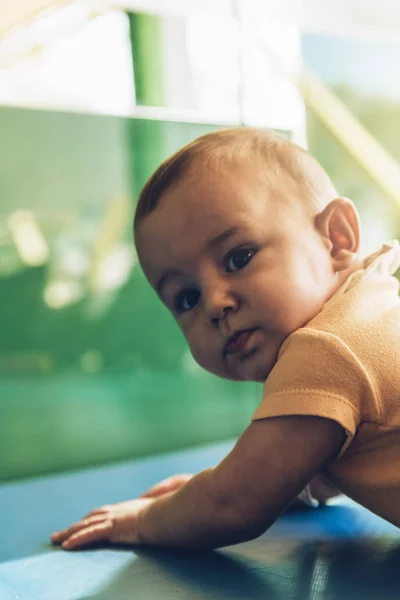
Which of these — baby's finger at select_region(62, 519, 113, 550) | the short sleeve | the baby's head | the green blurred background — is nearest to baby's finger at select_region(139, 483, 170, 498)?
baby's finger at select_region(62, 519, 113, 550)

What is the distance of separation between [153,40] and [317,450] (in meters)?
1.15

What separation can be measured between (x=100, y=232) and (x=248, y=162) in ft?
2.40

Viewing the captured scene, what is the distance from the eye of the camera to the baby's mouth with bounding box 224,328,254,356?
74 centimetres

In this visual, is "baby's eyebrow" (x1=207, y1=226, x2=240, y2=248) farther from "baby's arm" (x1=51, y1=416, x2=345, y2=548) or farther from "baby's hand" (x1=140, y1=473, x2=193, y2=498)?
"baby's hand" (x1=140, y1=473, x2=193, y2=498)

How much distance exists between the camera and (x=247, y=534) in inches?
27.3

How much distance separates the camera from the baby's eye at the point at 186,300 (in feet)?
2.60

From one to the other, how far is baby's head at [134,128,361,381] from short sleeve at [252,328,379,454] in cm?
9

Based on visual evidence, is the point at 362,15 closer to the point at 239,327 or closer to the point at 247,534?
the point at 239,327

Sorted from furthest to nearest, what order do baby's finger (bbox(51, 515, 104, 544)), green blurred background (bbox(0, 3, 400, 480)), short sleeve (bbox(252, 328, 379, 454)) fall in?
green blurred background (bbox(0, 3, 400, 480)) → baby's finger (bbox(51, 515, 104, 544)) → short sleeve (bbox(252, 328, 379, 454))

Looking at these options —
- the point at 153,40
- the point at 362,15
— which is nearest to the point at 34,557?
the point at 153,40

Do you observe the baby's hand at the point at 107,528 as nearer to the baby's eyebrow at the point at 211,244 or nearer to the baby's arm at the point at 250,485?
the baby's arm at the point at 250,485

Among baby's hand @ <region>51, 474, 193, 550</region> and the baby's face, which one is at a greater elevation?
the baby's face

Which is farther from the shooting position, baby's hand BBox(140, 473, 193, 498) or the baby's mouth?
baby's hand BBox(140, 473, 193, 498)

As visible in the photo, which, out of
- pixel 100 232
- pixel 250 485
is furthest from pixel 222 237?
pixel 100 232
